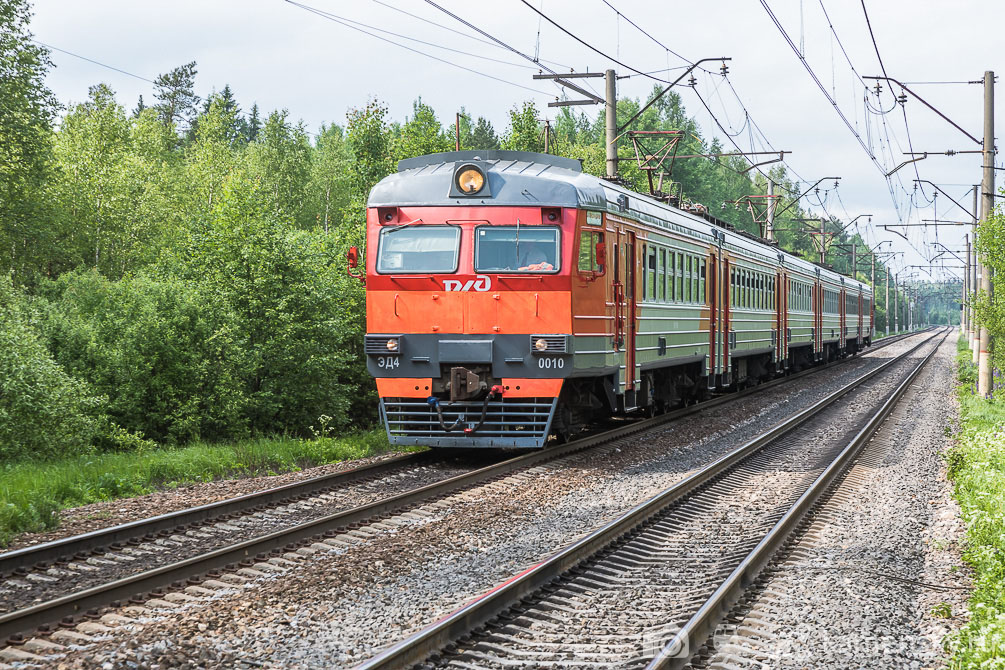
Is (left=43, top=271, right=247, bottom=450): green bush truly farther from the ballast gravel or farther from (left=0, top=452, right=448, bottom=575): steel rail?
the ballast gravel

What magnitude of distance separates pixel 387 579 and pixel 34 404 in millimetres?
9379

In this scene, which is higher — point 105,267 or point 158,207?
point 158,207

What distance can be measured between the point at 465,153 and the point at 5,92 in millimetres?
21459

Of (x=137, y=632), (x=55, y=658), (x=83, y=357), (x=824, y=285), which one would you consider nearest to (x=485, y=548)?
(x=137, y=632)

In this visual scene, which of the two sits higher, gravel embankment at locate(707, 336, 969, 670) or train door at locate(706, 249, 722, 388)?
train door at locate(706, 249, 722, 388)

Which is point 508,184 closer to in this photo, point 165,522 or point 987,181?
point 165,522

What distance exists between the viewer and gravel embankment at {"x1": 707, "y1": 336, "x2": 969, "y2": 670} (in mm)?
5352

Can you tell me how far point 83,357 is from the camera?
1697cm

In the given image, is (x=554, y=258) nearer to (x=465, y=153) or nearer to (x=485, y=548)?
(x=465, y=153)

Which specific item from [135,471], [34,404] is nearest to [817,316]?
[34,404]

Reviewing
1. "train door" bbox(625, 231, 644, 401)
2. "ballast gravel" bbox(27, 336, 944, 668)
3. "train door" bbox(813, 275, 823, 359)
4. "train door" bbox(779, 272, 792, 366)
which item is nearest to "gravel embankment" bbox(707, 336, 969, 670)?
"ballast gravel" bbox(27, 336, 944, 668)

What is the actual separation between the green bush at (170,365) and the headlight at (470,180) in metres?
5.92

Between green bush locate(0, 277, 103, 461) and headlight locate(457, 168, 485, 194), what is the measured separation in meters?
6.52

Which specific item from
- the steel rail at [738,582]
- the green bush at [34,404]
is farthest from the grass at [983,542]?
the green bush at [34,404]
